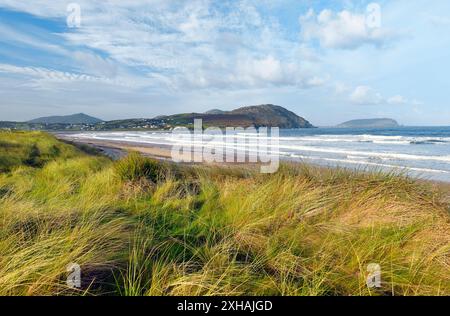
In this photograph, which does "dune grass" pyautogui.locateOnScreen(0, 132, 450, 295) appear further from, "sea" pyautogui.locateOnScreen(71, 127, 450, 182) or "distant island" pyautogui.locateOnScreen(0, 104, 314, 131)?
"distant island" pyautogui.locateOnScreen(0, 104, 314, 131)

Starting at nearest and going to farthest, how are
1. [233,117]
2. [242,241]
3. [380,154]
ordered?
[242,241], [380,154], [233,117]

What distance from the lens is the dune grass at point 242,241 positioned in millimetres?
2617

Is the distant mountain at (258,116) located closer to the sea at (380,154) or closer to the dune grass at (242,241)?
the sea at (380,154)

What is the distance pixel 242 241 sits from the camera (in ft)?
11.6

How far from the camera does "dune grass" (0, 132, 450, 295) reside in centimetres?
262

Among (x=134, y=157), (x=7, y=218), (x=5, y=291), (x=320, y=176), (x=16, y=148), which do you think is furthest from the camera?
(x=16, y=148)

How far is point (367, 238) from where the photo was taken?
11.0ft

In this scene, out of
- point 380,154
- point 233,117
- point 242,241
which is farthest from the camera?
point 233,117

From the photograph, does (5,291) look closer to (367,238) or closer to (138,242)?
(138,242)

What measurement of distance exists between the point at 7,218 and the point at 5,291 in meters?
1.54

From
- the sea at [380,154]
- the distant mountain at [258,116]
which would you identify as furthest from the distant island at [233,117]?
the sea at [380,154]

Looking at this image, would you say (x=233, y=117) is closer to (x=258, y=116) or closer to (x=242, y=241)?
(x=258, y=116)

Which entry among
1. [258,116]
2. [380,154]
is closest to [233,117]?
[258,116]

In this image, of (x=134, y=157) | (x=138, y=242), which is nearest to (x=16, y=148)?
(x=134, y=157)
